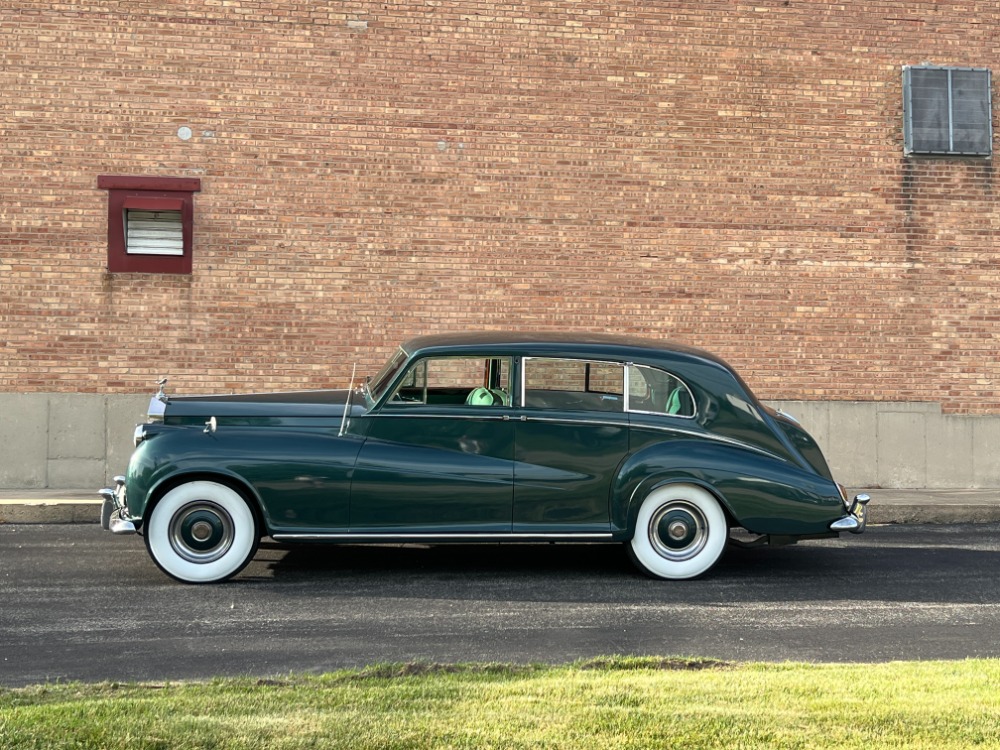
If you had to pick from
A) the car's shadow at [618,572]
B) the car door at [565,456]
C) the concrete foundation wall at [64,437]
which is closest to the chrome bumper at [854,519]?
the car's shadow at [618,572]

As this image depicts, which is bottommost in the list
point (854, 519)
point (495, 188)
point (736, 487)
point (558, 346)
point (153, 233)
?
point (854, 519)

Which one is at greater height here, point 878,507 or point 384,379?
point 384,379

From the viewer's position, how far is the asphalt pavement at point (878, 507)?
1085 centimetres

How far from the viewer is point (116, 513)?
7863 millimetres

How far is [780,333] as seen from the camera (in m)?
13.5

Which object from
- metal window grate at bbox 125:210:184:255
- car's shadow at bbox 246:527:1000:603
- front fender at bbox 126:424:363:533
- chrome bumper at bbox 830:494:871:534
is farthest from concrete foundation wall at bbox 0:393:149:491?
chrome bumper at bbox 830:494:871:534

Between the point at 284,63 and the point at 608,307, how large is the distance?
441cm

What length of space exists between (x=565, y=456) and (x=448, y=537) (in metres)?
0.94

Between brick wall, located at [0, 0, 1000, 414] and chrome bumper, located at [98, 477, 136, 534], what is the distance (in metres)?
4.98

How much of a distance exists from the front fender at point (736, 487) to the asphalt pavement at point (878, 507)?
3555 mm

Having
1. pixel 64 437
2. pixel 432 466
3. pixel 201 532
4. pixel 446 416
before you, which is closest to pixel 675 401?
pixel 446 416

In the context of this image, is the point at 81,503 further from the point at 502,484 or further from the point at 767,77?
the point at 767,77

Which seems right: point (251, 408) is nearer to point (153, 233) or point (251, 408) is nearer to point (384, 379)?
point (384, 379)

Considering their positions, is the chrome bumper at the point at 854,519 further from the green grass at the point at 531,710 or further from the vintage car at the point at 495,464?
the green grass at the point at 531,710
